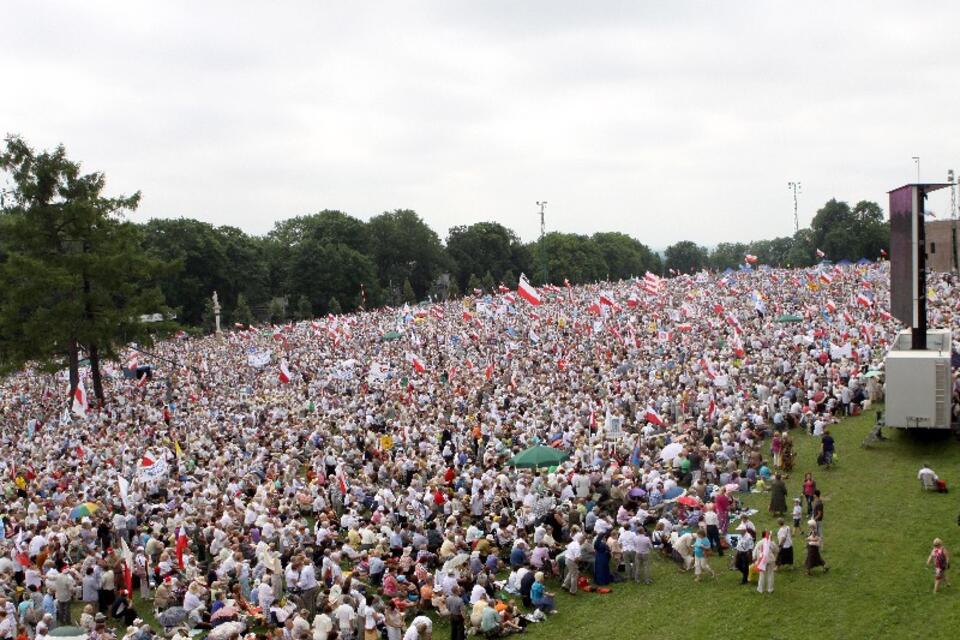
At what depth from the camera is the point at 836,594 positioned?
13.4 m

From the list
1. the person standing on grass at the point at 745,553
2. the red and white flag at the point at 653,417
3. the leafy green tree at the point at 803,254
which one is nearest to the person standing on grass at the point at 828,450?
the red and white flag at the point at 653,417

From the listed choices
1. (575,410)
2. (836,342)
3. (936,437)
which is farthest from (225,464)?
(836,342)

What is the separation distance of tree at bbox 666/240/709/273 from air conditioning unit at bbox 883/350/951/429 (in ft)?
491

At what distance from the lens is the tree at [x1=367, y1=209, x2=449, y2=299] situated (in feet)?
337

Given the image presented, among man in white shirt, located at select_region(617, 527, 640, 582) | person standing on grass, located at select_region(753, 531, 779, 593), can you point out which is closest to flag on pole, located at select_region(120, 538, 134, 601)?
man in white shirt, located at select_region(617, 527, 640, 582)

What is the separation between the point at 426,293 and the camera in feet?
347

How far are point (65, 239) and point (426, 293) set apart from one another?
69.2m

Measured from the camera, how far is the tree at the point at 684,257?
167500mm

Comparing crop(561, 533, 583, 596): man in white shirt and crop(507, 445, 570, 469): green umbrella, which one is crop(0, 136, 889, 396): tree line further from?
crop(561, 533, 583, 596): man in white shirt

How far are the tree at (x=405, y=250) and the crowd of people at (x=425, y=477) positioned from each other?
2450 inches

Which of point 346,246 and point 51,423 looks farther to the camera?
point 346,246

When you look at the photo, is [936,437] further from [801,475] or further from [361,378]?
[361,378]

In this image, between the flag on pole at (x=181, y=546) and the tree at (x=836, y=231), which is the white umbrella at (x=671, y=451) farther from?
the tree at (x=836, y=231)

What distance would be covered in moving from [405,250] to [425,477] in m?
83.4
